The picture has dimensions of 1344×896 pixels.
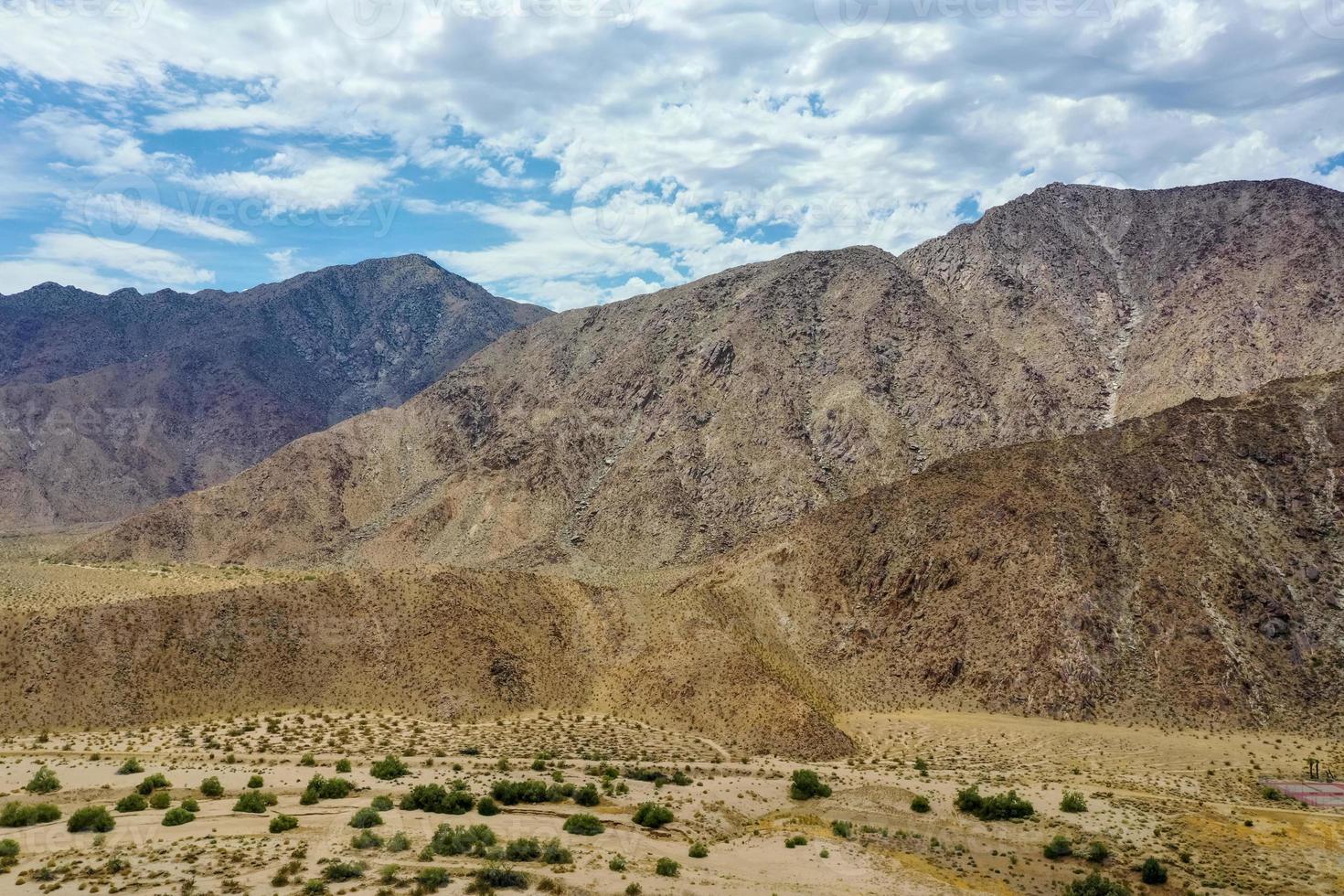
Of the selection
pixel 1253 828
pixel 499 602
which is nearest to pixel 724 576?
pixel 499 602

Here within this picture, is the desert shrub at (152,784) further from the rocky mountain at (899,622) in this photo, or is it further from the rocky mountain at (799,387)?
the rocky mountain at (799,387)

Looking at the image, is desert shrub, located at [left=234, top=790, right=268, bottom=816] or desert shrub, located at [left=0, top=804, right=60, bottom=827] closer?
desert shrub, located at [left=0, top=804, right=60, bottom=827]

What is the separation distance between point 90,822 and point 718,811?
22.1m

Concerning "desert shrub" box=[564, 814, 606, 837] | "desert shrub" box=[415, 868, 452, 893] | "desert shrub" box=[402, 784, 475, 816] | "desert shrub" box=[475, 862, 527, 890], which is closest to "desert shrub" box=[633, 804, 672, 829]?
"desert shrub" box=[564, 814, 606, 837]

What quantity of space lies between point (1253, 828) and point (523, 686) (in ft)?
121

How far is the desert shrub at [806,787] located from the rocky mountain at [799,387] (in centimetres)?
5392

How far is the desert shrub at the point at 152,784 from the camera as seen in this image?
3403cm

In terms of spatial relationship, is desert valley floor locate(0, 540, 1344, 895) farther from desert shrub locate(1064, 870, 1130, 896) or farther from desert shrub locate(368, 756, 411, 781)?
desert shrub locate(1064, 870, 1130, 896)

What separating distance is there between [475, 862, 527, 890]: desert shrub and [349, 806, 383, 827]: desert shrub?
602 centimetres

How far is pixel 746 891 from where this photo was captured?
28859mm

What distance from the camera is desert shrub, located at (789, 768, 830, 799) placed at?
41438 mm

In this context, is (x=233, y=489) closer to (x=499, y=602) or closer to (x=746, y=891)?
(x=499, y=602)

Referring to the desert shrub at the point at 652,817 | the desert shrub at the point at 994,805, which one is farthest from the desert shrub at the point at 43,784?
the desert shrub at the point at 994,805

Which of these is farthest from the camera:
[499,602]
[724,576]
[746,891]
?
[724,576]
